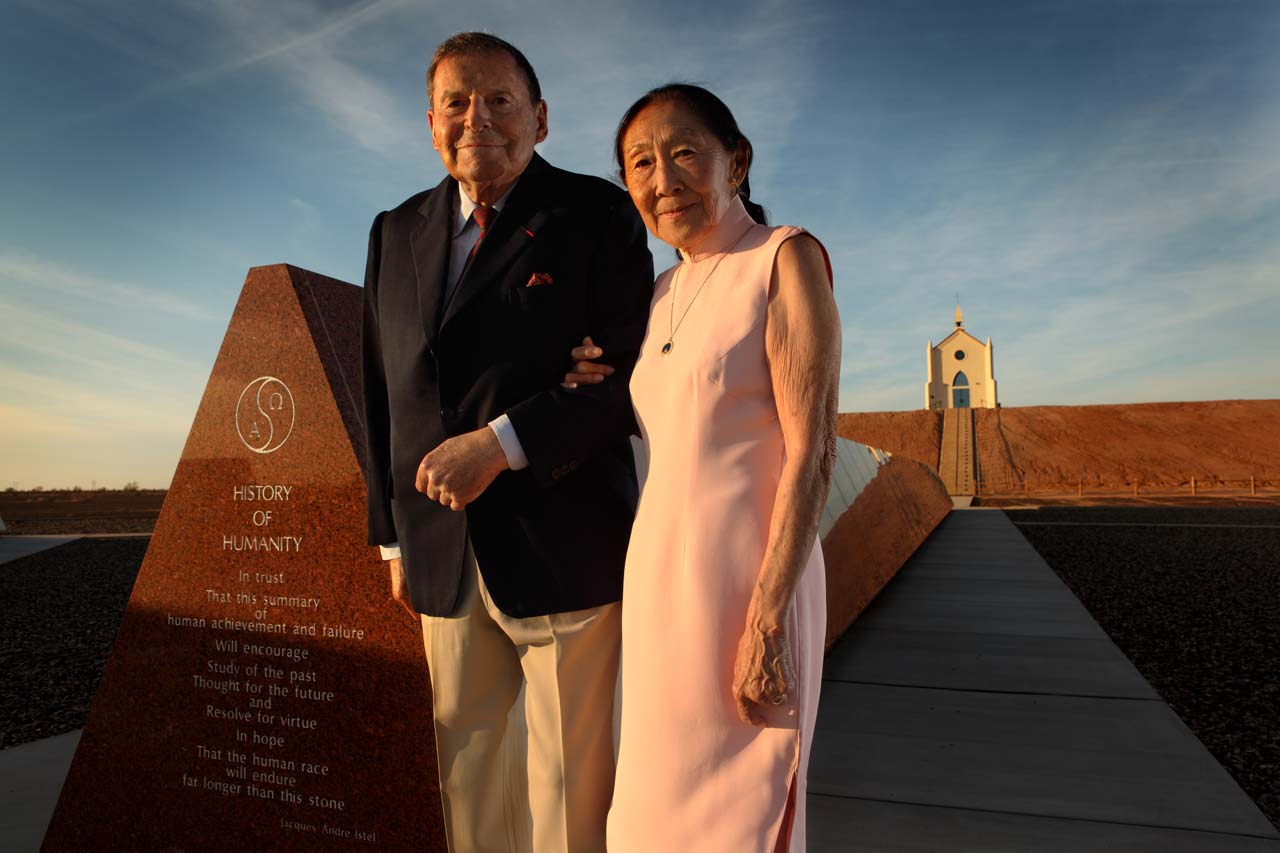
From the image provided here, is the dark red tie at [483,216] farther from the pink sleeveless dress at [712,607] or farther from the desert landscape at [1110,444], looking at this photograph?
the desert landscape at [1110,444]

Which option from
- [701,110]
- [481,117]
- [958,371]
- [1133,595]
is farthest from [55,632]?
[958,371]

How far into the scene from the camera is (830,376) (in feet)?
4.50

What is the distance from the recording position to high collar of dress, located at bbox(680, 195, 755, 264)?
156 cm

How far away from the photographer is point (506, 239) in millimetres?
1777

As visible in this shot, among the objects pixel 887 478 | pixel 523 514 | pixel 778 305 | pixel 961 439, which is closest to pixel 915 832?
pixel 523 514

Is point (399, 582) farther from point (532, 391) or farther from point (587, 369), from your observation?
point (587, 369)

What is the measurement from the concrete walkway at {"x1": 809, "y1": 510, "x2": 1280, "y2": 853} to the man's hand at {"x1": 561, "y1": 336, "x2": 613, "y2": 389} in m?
1.93

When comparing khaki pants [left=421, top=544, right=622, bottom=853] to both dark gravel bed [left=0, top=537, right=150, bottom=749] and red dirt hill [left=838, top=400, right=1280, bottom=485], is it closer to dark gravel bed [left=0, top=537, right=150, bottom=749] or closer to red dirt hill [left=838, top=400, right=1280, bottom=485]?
dark gravel bed [left=0, top=537, right=150, bottom=749]

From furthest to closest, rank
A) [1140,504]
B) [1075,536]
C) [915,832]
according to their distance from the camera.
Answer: [1140,504] < [1075,536] < [915,832]

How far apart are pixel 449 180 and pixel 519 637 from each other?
1073 mm

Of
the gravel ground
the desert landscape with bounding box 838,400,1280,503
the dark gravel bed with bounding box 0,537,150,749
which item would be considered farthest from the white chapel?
the dark gravel bed with bounding box 0,537,150,749

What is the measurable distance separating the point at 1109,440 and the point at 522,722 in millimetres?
39463

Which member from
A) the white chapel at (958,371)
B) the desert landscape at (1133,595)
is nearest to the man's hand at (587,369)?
the desert landscape at (1133,595)

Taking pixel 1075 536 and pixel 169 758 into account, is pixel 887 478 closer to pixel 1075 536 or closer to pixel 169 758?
pixel 1075 536
